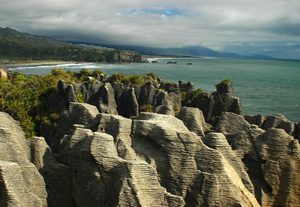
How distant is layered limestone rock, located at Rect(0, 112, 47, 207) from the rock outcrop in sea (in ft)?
0.11

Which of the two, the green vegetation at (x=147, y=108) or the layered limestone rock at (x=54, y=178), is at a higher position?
the layered limestone rock at (x=54, y=178)

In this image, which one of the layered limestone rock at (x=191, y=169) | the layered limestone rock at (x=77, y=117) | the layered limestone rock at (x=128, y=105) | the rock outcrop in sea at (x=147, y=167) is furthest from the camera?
the layered limestone rock at (x=128, y=105)

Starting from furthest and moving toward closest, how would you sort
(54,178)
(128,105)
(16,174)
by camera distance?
1. (128,105)
2. (54,178)
3. (16,174)

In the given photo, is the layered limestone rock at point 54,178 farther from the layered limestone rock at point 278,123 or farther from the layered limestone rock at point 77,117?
the layered limestone rock at point 278,123

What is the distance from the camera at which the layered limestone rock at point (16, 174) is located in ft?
54.9

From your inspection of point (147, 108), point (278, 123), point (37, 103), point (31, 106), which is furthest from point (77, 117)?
point (37, 103)

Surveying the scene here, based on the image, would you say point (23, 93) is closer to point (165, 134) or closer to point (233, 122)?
point (233, 122)

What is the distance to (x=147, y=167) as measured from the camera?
1778cm

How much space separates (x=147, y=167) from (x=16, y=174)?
451 centimetres

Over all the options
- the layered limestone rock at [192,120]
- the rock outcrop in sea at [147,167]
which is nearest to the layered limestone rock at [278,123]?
the rock outcrop in sea at [147,167]

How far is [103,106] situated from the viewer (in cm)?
4462

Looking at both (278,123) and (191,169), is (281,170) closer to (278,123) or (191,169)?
(191,169)

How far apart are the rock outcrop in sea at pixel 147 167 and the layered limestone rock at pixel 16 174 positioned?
3cm

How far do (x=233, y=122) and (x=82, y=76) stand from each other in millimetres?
59044
